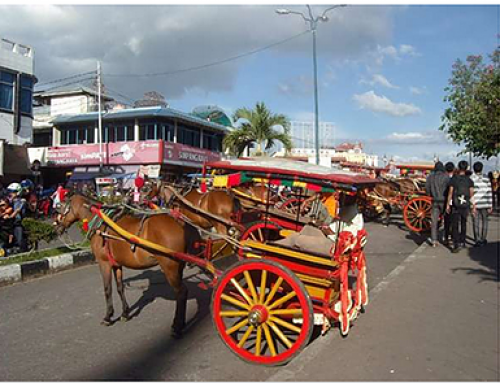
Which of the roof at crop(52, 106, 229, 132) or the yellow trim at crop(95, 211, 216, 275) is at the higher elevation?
the roof at crop(52, 106, 229, 132)

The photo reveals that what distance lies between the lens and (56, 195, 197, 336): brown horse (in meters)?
5.02

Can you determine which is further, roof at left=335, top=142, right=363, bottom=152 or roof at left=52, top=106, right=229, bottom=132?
roof at left=335, top=142, right=363, bottom=152

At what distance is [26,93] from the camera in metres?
22.2

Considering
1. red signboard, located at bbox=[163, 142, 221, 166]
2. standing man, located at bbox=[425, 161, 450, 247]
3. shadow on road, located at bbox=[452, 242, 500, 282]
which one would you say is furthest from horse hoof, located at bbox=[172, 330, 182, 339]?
red signboard, located at bbox=[163, 142, 221, 166]

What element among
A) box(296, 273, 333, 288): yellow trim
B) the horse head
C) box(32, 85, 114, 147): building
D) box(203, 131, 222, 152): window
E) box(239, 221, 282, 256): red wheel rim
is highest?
box(32, 85, 114, 147): building

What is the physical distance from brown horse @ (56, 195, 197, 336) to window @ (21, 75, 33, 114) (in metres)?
19.9

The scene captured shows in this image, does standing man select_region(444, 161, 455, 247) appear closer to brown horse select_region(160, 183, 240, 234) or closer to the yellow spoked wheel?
brown horse select_region(160, 183, 240, 234)

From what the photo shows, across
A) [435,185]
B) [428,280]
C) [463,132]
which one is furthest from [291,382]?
[463,132]

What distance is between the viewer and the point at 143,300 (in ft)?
20.9

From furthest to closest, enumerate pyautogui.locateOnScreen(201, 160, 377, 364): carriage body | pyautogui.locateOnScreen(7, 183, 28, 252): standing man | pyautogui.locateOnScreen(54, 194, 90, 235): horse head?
pyautogui.locateOnScreen(7, 183, 28, 252): standing man, pyautogui.locateOnScreen(54, 194, 90, 235): horse head, pyautogui.locateOnScreen(201, 160, 377, 364): carriage body

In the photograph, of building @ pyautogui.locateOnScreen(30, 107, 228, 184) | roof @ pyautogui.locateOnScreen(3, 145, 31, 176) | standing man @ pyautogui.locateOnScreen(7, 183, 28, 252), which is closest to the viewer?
standing man @ pyautogui.locateOnScreen(7, 183, 28, 252)

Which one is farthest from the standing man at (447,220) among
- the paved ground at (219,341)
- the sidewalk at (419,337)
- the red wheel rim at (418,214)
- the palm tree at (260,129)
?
the palm tree at (260,129)

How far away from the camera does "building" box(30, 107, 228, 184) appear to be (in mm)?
25683

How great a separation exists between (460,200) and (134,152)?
20771mm
